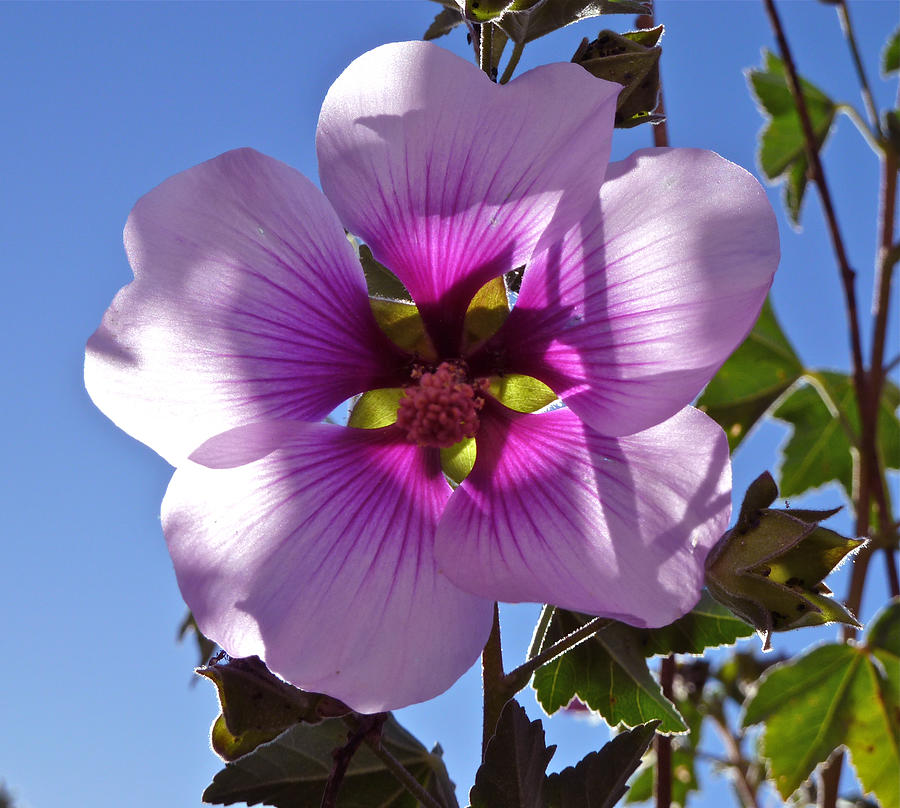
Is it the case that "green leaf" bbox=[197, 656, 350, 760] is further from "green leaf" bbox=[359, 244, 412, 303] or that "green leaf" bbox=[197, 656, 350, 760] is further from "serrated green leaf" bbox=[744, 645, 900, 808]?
"serrated green leaf" bbox=[744, 645, 900, 808]

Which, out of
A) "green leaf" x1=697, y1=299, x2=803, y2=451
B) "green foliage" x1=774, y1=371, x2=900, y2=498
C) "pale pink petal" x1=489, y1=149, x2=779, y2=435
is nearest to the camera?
"pale pink petal" x1=489, y1=149, x2=779, y2=435

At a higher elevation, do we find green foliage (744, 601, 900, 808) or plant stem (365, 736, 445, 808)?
plant stem (365, 736, 445, 808)

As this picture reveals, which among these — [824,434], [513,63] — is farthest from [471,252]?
[824,434]

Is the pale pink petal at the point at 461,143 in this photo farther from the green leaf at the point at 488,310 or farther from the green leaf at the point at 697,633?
the green leaf at the point at 697,633

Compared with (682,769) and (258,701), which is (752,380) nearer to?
(682,769)

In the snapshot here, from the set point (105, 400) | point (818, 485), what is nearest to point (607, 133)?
point (105, 400)

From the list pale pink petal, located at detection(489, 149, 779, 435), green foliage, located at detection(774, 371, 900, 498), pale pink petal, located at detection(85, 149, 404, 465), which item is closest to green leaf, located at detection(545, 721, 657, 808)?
pale pink petal, located at detection(489, 149, 779, 435)
